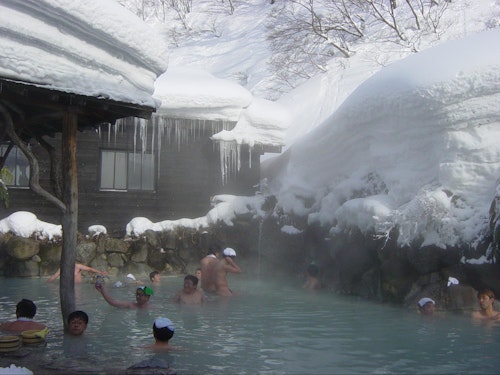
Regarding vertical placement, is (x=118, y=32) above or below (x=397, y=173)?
above

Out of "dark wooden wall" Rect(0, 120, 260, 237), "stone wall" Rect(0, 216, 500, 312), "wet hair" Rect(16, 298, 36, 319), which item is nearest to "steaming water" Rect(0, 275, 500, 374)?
"wet hair" Rect(16, 298, 36, 319)

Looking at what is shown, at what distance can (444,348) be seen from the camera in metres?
5.37

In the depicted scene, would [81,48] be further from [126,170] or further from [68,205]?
[126,170]

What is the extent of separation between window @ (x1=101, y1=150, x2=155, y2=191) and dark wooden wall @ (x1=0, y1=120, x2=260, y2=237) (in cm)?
17

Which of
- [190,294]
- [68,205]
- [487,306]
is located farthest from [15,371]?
[487,306]

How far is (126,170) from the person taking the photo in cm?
1309

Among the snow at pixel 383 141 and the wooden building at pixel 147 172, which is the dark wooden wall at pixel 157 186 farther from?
the snow at pixel 383 141

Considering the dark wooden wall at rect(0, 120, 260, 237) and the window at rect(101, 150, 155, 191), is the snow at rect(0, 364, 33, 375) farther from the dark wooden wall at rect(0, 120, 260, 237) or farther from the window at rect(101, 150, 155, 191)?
the window at rect(101, 150, 155, 191)

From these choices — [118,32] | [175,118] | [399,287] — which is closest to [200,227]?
[175,118]

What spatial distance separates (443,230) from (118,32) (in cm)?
510

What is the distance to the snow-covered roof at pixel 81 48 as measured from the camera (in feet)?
14.4

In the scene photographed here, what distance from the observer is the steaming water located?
4.55 metres

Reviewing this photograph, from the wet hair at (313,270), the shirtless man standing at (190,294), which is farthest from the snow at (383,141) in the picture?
the shirtless man standing at (190,294)

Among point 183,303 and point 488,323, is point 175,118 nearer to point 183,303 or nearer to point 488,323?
point 183,303
